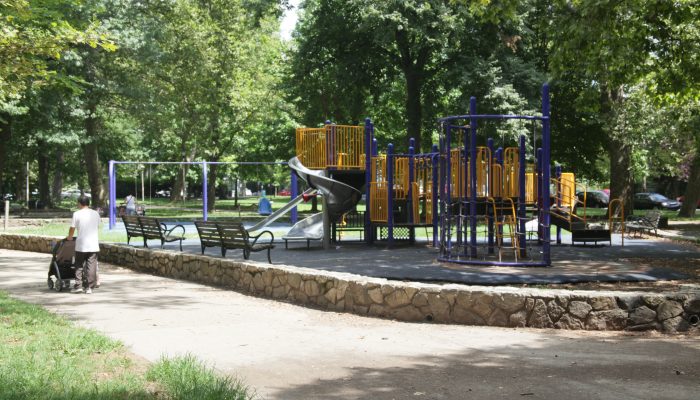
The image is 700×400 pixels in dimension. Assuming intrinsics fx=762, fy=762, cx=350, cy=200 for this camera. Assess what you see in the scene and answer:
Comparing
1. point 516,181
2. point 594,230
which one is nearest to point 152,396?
point 516,181

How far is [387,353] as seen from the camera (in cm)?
765

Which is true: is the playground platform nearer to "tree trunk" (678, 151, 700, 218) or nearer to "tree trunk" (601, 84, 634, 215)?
"tree trunk" (601, 84, 634, 215)

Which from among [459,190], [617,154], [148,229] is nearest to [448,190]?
[459,190]

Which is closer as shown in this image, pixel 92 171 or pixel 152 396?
pixel 152 396

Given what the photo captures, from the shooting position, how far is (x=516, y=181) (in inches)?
648

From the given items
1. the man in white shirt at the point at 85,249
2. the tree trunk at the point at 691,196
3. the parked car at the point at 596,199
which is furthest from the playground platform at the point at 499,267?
the parked car at the point at 596,199

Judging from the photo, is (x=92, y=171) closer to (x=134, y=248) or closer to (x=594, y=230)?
(x=134, y=248)

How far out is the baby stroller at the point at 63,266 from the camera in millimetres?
12727

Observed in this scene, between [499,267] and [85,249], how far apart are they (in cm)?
718

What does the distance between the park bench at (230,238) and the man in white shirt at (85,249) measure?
2.65 m

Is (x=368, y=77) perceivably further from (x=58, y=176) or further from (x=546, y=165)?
(x=58, y=176)

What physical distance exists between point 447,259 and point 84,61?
2461 centimetres

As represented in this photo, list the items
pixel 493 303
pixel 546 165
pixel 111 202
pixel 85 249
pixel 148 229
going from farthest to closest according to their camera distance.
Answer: pixel 111 202 → pixel 148 229 → pixel 546 165 → pixel 85 249 → pixel 493 303

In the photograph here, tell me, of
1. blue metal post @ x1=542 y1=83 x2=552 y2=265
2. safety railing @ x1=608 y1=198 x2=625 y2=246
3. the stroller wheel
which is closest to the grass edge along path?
the stroller wheel
